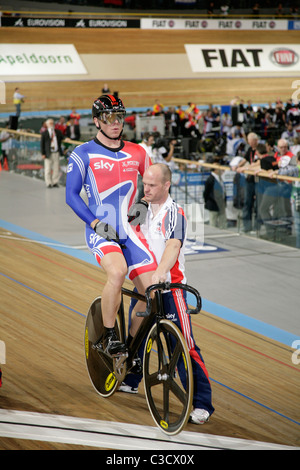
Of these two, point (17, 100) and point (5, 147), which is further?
point (17, 100)

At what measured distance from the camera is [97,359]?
4145 millimetres

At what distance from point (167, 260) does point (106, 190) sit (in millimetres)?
650

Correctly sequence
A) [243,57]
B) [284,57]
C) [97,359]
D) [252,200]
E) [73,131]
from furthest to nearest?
[284,57] → [243,57] → [73,131] → [252,200] → [97,359]

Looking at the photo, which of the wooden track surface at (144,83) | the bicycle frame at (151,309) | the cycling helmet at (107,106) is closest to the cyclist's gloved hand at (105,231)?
the bicycle frame at (151,309)

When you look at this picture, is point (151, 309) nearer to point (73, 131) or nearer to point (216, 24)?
point (73, 131)

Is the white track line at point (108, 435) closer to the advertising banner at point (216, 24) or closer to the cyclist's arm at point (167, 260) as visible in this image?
the cyclist's arm at point (167, 260)

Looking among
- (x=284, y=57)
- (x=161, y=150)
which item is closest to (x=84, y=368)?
(x=161, y=150)

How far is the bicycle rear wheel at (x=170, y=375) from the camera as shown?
331 centimetres

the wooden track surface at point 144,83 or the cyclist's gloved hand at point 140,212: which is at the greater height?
the wooden track surface at point 144,83

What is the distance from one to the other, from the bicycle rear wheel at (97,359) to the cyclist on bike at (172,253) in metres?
0.59

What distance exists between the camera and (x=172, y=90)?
1096 inches

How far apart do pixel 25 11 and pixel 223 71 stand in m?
8.73

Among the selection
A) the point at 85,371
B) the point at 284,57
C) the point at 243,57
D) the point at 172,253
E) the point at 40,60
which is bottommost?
the point at 85,371

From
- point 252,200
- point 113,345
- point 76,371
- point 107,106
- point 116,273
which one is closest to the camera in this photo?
point 116,273
